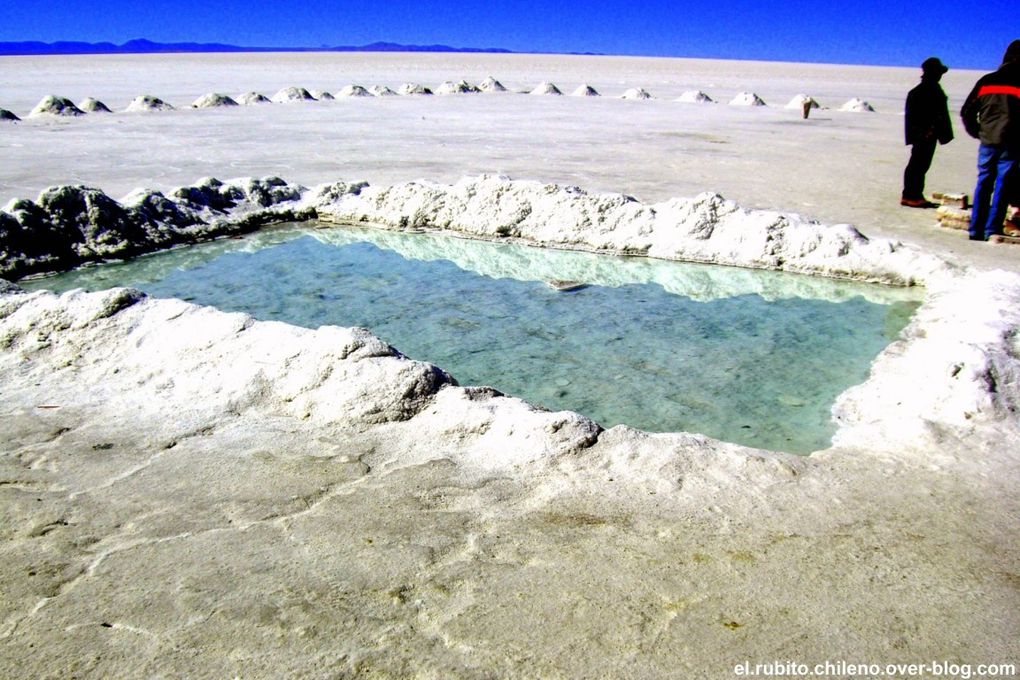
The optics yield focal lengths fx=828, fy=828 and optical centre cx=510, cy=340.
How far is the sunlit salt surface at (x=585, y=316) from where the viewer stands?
3104mm

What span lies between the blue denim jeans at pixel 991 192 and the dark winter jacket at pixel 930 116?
1.20 metres

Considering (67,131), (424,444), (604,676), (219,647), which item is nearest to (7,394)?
(424,444)

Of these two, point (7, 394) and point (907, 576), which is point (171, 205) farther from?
point (907, 576)

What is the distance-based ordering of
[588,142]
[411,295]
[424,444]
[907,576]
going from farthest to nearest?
[588,142] < [411,295] < [424,444] < [907,576]

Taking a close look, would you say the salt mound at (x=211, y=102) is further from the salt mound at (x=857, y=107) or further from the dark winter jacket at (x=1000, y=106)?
the dark winter jacket at (x=1000, y=106)

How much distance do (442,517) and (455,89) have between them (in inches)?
850

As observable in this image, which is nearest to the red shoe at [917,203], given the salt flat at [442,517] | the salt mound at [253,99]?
the salt flat at [442,517]

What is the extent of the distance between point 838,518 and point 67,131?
11.3m

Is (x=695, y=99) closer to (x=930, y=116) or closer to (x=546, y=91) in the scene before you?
(x=546, y=91)

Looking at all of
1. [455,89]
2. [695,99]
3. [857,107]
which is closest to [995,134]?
[857,107]

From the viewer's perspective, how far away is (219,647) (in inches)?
61.9

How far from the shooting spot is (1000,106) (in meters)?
4.95

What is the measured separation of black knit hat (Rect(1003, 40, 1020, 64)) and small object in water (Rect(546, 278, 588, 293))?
2.96 metres

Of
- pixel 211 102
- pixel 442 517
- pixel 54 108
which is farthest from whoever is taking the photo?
pixel 211 102
